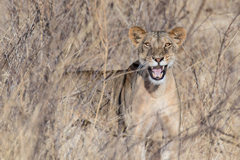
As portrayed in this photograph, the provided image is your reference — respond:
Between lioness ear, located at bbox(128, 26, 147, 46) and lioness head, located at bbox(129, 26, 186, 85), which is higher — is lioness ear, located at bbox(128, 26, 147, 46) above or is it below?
above

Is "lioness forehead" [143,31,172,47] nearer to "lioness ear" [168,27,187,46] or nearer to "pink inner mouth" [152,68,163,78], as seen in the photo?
"lioness ear" [168,27,187,46]

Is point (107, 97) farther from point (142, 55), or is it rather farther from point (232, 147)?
point (232, 147)

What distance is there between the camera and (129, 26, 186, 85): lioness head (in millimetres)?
3176

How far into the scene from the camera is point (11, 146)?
251cm

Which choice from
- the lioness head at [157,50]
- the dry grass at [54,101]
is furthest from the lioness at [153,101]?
the dry grass at [54,101]

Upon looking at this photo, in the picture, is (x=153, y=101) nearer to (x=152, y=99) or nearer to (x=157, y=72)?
(x=152, y=99)

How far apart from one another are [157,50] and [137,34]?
16.3 inches

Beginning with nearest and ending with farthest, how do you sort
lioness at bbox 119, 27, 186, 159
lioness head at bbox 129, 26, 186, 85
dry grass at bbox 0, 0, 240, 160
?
dry grass at bbox 0, 0, 240, 160, lioness head at bbox 129, 26, 186, 85, lioness at bbox 119, 27, 186, 159

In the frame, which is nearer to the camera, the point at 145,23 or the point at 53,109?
the point at 53,109

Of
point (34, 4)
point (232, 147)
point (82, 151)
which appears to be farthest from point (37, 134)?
point (232, 147)

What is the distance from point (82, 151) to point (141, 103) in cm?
83

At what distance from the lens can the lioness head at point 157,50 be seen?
3.18 metres

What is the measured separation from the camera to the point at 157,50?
3.28 m

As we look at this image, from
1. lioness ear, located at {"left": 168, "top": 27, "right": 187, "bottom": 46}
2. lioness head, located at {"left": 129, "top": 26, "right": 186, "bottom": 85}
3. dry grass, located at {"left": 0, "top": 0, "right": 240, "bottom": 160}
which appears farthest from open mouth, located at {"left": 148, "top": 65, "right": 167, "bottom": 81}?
lioness ear, located at {"left": 168, "top": 27, "right": 187, "bottom": 46}
